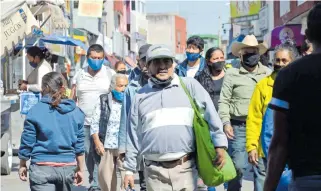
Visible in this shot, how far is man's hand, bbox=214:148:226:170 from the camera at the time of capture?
5750 millimetres

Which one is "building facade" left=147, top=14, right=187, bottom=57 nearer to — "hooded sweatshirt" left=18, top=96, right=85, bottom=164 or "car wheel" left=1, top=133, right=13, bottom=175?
"car wheel" left=1, top=133, right=13, bottom=175

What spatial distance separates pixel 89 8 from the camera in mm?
23375

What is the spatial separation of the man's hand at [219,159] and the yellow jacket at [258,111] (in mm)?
1169

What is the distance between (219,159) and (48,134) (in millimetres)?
1659

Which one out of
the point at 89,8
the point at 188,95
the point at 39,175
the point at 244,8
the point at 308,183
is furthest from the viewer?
the point at 244,8

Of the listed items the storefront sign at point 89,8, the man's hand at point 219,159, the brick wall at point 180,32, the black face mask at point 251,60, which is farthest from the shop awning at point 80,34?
the brick wall at point 180,32

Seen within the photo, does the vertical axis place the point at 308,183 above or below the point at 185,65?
below

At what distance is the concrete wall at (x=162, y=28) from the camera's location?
4200 inches

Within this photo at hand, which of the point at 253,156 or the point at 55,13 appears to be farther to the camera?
the point at 55,13

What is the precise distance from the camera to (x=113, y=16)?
206 feet

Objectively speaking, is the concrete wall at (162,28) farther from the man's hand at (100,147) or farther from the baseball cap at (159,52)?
the baseball cap at (159,52)

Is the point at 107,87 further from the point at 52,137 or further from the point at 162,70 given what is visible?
the point at 162,70

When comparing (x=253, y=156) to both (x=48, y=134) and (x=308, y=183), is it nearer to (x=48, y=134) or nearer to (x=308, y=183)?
(x=48, y=134)

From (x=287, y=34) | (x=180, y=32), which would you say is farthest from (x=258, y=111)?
(x=180, y=32)
